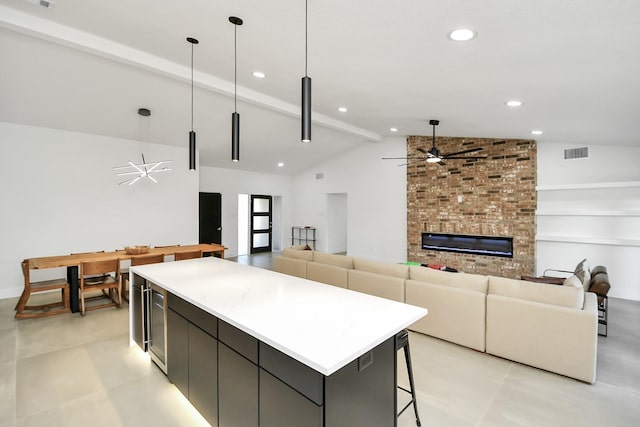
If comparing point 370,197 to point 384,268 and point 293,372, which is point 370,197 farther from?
point 293,372

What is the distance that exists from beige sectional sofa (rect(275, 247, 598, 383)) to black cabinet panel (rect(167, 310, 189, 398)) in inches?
91.2

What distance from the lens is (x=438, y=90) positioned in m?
3.55

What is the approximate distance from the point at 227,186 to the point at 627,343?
27.5 ft

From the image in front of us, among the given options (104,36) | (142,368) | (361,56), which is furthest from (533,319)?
(104,36)

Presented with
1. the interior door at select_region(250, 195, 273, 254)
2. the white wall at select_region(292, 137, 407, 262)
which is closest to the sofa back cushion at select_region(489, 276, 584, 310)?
the white wall at select_region(292, 137, 407, 262)

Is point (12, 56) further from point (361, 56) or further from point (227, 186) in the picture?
point (227, 186)

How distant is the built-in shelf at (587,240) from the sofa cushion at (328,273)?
4.16m

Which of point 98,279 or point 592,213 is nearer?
point 98,279

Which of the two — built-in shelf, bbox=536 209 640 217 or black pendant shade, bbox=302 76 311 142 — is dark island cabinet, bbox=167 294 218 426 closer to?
black pendant shade, bbox=302 76 311 142

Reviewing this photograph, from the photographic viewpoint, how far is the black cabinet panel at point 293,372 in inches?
52.1

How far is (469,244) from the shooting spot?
6.86m

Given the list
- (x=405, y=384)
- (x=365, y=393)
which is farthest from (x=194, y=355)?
(x=405, y=384)

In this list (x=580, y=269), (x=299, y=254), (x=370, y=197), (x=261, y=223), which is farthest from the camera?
(x=261, y=223)

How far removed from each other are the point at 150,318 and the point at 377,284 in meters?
2.49
